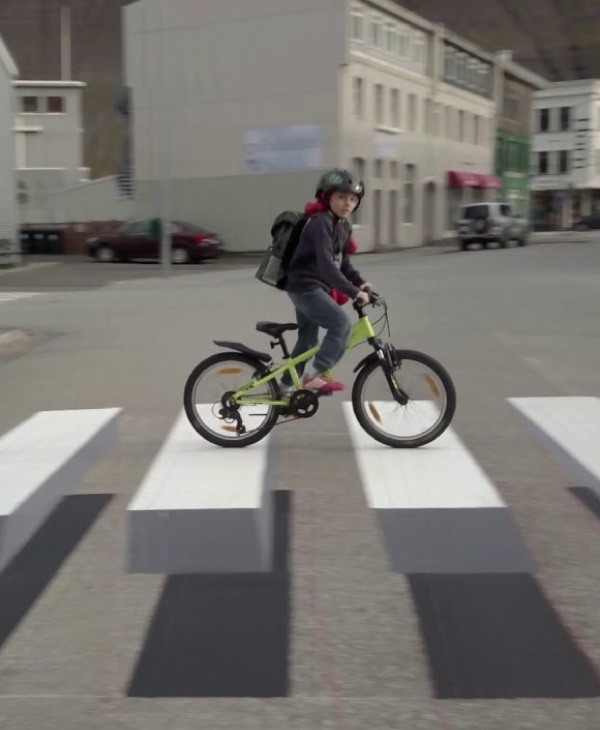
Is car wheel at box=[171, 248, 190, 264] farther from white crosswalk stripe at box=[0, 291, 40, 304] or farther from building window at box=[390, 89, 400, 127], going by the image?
white crosswalk stripe at box=[0, 291, 40, 304]

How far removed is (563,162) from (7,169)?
53.9m

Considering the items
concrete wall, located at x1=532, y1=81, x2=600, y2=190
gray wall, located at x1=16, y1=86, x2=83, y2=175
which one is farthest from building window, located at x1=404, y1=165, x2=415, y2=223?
concrete wall, located at x1=532, y1=81, x2=600, y2=190

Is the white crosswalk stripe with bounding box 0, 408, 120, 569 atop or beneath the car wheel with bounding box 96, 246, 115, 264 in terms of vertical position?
atop

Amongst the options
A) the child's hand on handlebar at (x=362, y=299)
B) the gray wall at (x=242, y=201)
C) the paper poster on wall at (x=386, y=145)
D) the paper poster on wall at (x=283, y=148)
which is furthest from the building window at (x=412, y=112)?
the child's hand on handlebar at (x=362, y=299)

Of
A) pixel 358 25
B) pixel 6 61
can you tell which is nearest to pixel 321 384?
pixel 6 61

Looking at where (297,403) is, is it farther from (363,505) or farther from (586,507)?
(586,507)

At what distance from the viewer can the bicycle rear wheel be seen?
730 centimetres

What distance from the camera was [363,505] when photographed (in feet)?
20.0

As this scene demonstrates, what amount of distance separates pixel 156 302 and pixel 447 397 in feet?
44.7

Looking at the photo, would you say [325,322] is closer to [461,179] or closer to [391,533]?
[391,533]

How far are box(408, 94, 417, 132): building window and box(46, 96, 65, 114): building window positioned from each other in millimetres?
18912

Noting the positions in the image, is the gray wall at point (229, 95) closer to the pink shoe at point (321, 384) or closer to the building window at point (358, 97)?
the building window at point (358, 97)

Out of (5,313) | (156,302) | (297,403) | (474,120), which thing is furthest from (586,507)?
(474,120)

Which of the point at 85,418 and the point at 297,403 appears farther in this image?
the point at 85,418
